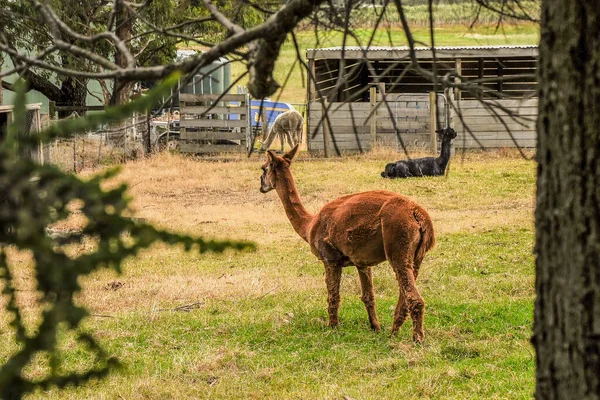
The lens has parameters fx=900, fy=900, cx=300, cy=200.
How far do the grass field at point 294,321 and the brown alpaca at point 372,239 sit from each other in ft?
1.13

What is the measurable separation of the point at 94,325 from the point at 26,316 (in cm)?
88

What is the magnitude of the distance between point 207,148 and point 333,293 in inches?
712

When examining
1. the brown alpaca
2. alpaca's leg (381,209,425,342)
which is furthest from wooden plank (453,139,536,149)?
alpaca's leg (381,209,425,342)

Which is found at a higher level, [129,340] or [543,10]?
[543,10]

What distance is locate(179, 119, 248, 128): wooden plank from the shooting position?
85.4 ft

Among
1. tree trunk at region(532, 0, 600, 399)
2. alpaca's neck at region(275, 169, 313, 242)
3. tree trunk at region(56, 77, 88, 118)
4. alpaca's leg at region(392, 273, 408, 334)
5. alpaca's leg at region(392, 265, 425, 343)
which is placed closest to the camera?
tree trunk at region(532, 0, 600, 399)

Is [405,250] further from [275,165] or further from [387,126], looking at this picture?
[387,126]

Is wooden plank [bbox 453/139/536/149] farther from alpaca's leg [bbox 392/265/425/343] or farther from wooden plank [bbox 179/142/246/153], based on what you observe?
alpaca's leg [bbox 392/265/425/343]

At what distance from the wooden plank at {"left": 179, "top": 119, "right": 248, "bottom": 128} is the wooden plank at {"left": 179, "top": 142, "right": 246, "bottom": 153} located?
0.55 meters

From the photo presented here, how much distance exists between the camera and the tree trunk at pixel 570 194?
9.98 feet

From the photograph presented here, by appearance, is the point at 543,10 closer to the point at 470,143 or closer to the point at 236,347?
the point at 236,347

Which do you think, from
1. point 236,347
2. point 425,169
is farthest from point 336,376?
point 425,169

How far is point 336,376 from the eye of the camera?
23.3 feet

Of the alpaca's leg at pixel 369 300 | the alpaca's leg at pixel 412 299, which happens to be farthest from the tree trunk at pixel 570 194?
the alpaca's leg at pixel 369 300
